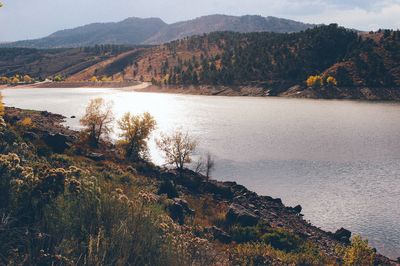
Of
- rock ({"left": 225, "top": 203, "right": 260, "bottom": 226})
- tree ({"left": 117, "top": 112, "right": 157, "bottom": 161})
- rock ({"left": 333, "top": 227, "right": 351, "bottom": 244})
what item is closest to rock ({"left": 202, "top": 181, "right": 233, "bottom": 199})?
rock ({"left": 225, "top": 203, "right": 260, "bottom": 226})

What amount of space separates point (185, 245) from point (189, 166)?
191 feet

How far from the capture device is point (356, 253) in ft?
109

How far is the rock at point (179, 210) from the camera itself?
43600mm

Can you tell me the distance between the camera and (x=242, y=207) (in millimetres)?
52500

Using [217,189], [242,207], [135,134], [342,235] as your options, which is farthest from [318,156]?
[342,235]

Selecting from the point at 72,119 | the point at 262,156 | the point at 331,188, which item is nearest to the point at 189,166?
the point at 262,156

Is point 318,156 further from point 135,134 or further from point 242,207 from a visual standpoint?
point 242,207

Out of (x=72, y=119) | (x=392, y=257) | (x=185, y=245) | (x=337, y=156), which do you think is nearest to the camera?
(x=185, y=245)

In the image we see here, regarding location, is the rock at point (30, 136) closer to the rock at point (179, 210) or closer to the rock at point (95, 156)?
the rock at point (95, 156)

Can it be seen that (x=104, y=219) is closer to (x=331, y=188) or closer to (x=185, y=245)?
(x=185, y=245)

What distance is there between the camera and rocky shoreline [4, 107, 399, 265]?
148 feet

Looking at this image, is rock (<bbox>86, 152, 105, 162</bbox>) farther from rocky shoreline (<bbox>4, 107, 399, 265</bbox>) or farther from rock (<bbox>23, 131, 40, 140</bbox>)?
rock (<bbox>23, 131, 40, 140</bbox>)

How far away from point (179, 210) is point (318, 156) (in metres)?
50.7

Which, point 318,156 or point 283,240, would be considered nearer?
point 283,240
